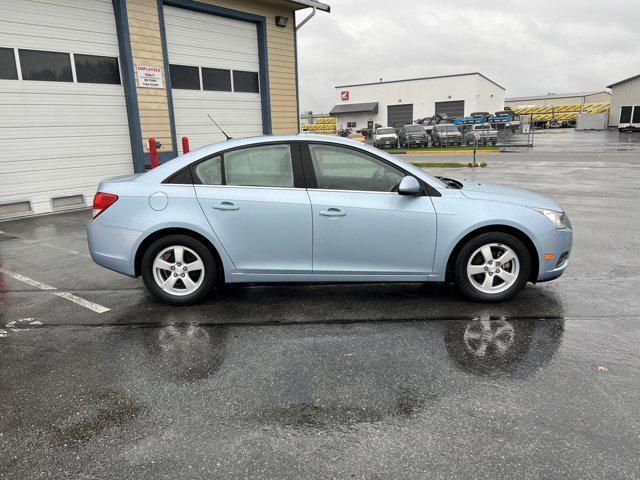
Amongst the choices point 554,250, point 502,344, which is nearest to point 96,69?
point 554,250

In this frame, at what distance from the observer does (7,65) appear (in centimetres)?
923

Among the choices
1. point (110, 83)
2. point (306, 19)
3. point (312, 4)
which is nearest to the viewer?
point (110, 83)

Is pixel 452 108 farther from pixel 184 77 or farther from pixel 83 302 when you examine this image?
pixel 83 302

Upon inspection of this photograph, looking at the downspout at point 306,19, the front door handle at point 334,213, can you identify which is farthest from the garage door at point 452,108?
the front door handle at point 334,213

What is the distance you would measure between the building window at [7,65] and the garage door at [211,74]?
337 centimetres

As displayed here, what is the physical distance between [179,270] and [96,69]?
7.88 metres

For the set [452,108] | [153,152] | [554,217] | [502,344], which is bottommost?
[502,344]

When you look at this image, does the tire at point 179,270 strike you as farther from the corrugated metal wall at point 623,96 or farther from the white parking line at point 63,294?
the corrugated metal wall at point 623,96

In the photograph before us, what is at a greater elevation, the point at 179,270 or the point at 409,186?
the point at 409,186

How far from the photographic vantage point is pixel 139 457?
2.52 meters

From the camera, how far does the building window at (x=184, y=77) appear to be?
38.6 ft

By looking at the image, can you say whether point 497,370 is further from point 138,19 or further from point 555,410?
point 138,19

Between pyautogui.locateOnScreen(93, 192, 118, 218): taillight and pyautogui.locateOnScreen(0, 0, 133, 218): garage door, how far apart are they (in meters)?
6.33

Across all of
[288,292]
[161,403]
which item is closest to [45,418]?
[161,403]
